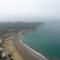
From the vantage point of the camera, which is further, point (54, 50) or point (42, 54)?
point (54, 50)

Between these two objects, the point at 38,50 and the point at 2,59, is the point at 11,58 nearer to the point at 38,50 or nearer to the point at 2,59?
the point at 2,59

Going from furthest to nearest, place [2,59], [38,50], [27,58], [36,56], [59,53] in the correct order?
[38,50], [59,53], [36,56], [27,58], [2,59]

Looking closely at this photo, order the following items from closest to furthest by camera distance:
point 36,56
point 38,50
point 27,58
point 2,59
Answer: point 2,59 → point 27,58 → point 36,56 → point 38,50

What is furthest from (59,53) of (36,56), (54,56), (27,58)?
(27,58)

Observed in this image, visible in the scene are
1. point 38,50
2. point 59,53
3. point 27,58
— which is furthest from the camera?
point 38,50

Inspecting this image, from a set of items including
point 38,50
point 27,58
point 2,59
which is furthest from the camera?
point 38,50

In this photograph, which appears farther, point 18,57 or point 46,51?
point 46,51

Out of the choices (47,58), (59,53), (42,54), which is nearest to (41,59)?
(47,58)

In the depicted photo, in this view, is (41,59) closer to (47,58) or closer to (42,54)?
(47,58)

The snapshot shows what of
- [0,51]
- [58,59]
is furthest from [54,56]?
[0,51]
